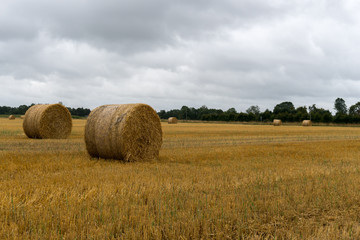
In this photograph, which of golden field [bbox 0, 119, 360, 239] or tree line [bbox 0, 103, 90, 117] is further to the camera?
tree line [bbox 0, 103, 90, 117]

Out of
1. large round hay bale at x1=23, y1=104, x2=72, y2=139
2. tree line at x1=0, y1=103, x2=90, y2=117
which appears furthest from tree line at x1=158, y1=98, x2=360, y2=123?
large round hay bale at x1=23, y1=104, x2=72, y2=139

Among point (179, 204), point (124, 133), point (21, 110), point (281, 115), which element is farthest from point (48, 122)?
point (21, 110)

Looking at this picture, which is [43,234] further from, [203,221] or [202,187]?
[202,187]

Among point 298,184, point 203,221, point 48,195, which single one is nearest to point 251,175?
A: point 298,184

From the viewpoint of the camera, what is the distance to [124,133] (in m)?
9.96

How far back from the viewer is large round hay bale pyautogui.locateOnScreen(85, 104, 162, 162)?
10.0 meters

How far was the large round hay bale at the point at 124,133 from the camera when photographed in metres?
10.0

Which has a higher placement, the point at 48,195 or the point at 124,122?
the point at 124,122

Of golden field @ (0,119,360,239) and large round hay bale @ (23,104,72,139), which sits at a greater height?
large round hay bale @ (23,104,72,139)

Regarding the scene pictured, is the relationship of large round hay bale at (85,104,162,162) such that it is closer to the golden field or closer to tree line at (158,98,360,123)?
the golden field

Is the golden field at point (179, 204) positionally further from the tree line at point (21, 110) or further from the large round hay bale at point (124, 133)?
the tree line at point (21, 110)

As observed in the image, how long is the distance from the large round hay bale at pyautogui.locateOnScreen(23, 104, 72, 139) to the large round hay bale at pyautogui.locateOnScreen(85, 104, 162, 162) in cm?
774

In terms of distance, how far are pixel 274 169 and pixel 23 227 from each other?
19.9ft

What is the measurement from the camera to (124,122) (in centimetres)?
1012
